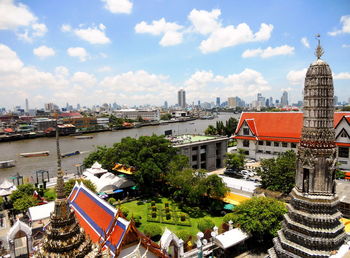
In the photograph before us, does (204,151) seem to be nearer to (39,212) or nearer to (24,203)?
(39,212)

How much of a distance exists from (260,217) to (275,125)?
26.7m

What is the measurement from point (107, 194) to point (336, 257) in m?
22.0

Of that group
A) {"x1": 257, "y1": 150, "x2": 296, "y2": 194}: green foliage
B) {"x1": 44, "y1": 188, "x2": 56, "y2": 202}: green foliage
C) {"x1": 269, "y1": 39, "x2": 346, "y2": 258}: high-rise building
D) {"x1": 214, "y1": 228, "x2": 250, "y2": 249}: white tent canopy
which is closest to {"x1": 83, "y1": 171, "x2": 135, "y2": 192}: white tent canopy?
{"x1": 44, "y1": 188, "x2": 56, "y2": 202}: green foliage

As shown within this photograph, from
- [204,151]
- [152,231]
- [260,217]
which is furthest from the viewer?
[204,151]

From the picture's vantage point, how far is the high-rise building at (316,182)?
400 inches

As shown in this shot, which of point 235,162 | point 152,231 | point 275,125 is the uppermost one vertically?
point 275,125

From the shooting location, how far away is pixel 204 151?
120ft

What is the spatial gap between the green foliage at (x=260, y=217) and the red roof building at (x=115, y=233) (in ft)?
21.0

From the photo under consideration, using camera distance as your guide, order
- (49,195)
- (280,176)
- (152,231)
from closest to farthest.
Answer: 1. (152,231)
2. (280,176)
3. (49,195)

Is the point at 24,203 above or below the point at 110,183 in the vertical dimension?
below

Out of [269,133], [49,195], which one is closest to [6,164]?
[49,195]

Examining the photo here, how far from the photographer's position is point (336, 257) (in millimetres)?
7918

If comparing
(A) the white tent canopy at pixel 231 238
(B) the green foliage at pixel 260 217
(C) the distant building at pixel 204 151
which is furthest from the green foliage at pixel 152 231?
(C) the distant building at pixel 204 151

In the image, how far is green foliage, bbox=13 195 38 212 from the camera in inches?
840
